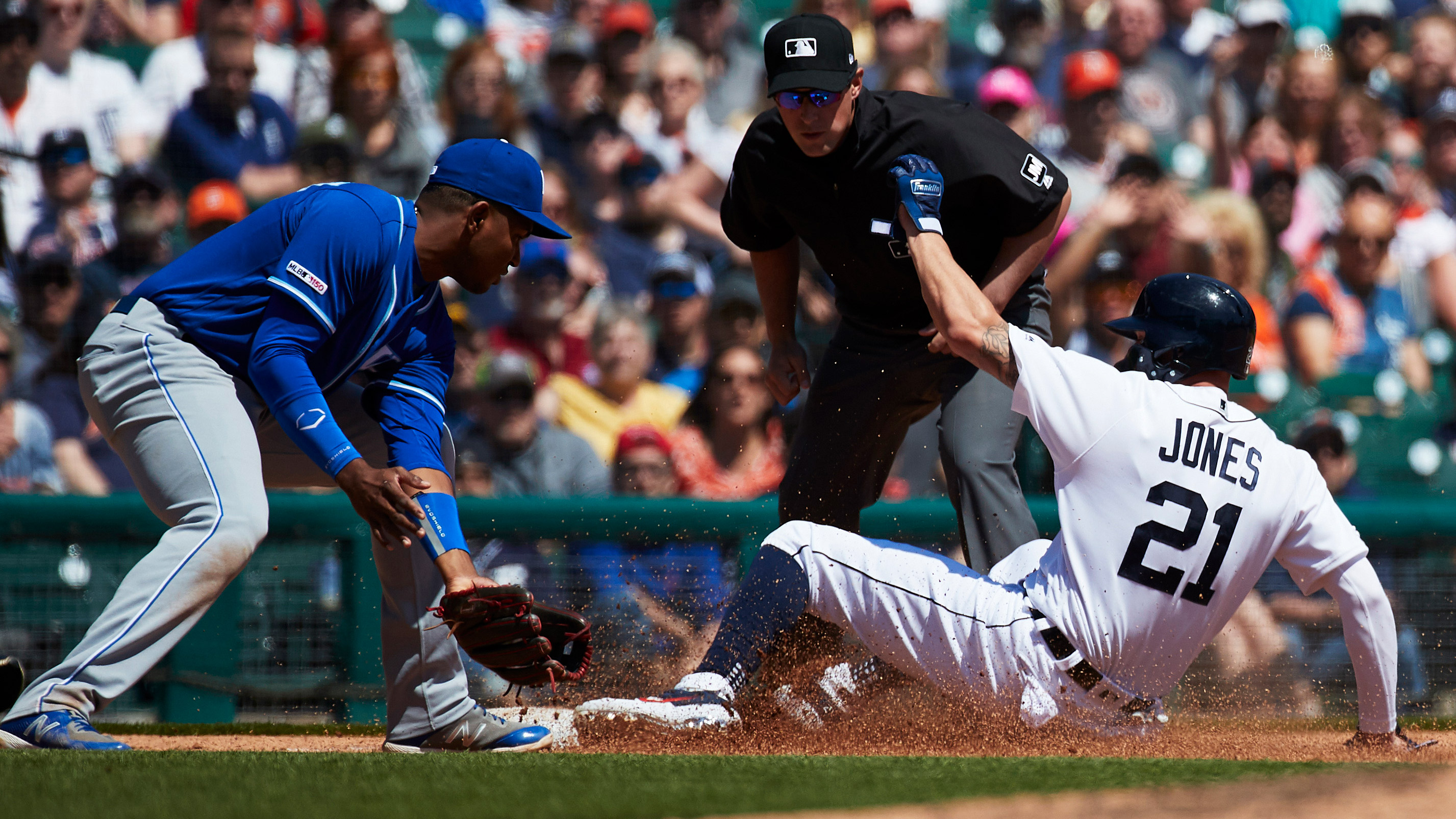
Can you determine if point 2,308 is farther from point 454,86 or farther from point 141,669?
point 141,669

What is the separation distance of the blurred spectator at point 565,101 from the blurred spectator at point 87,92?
1.89 m

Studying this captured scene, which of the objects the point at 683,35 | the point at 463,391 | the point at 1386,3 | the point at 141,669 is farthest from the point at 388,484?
the point at 1386,3

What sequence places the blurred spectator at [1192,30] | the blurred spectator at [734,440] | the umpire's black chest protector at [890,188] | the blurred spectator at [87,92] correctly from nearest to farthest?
the umpire's black chest protector at [890,188] < the blurred spectator at [734,440] < the blurred spectator at [87,92] < the blurred spectator at [1192,30]

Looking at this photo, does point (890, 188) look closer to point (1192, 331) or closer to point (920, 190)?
point (920, 190)

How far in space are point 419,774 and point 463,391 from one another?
3.31m

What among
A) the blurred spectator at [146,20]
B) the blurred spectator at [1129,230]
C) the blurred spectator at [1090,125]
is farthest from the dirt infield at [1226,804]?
the blurred spectator at [146,20]

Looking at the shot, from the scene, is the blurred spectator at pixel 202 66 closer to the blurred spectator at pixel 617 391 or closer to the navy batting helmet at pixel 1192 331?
the blurred spectator at pixel 617 391

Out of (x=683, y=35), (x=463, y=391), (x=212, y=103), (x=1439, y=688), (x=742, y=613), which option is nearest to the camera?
(x=742, y=613)

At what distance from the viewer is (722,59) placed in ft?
24.2

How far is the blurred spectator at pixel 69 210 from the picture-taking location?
611 cm

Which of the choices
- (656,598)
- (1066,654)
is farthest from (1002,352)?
(656,598)

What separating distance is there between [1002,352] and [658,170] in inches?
157

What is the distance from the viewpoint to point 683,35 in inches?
289

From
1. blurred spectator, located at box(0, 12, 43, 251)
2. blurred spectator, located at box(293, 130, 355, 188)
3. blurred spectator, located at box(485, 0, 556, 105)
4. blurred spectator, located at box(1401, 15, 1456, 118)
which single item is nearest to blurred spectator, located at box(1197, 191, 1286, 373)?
blurred spectator, located at box(1401, 15, 1456, 118)
